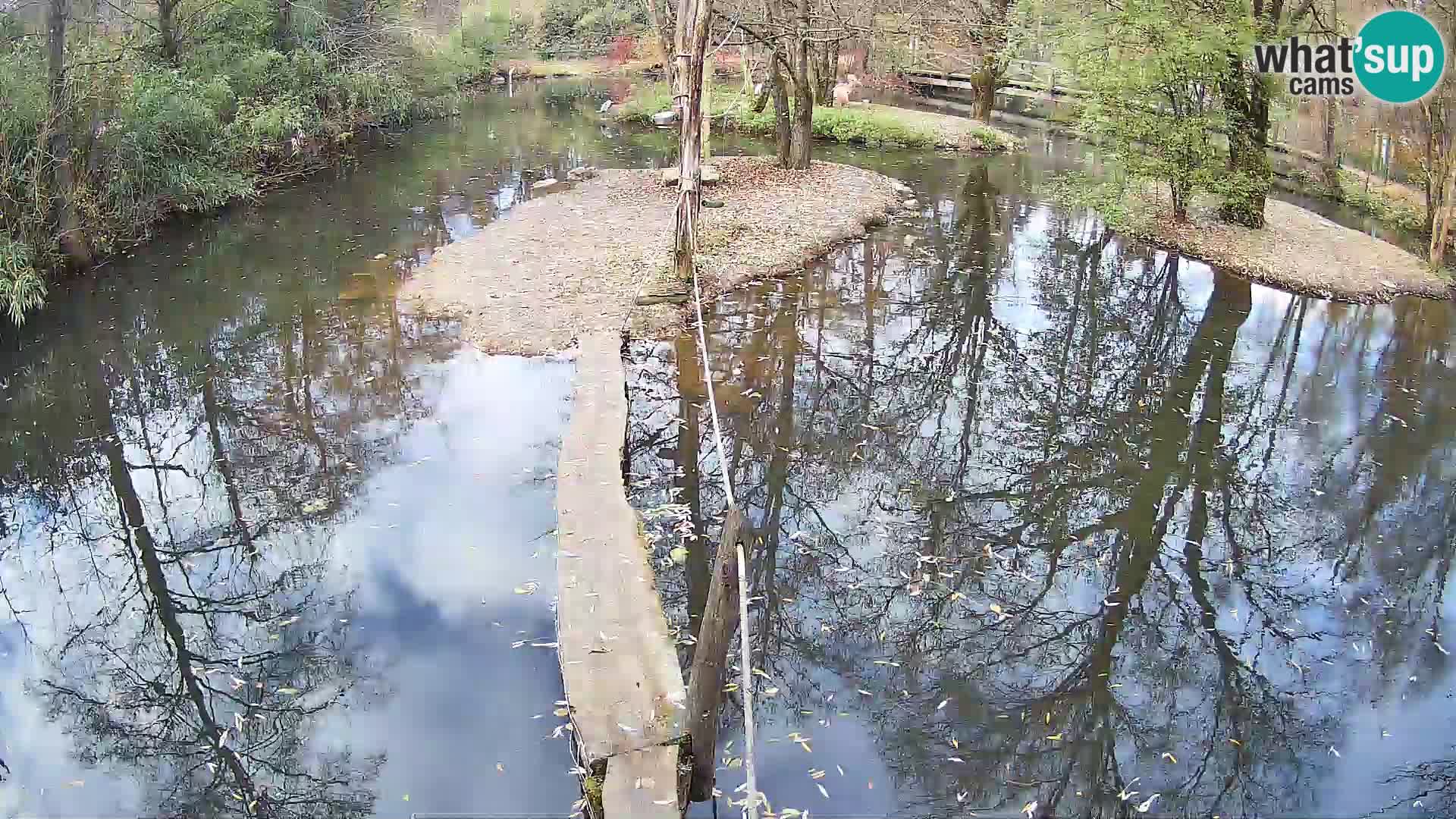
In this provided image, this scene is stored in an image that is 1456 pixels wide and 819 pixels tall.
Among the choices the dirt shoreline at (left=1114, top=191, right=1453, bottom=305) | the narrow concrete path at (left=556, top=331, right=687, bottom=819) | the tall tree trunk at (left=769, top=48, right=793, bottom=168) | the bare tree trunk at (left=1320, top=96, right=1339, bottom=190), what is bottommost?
the narrow concrete path at (left=556, top=331, right=687, bottom=819)

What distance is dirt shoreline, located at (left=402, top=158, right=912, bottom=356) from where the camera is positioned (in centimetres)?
1024

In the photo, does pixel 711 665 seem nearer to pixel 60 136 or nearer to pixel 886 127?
pixel 60 136

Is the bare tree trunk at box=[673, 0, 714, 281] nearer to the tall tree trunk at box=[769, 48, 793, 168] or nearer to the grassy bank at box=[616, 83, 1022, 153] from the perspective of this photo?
the tall tree trunk at box=[769, 48, 793, 168]

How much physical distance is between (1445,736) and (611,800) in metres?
4.21

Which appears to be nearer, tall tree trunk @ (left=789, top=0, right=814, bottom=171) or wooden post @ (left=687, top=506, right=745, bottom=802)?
wooden post @ (left=687, top=506, right=745, bottom=802)

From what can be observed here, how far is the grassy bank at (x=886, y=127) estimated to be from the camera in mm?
21234

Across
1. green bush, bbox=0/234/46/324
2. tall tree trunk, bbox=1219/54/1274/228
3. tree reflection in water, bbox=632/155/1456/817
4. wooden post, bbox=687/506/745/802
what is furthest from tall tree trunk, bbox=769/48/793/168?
wooden post, bbox=687/506/745/802

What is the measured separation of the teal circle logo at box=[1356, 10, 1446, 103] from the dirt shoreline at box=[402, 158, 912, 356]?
662cm

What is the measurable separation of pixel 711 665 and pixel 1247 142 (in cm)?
1204

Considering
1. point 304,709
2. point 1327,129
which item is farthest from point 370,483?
point 1327,129

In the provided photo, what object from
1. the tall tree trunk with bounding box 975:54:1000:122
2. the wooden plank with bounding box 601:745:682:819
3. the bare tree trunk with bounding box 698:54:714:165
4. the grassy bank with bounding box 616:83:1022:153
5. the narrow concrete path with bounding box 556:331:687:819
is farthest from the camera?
the tall tree trunk with bounding box 975:54:1000:122

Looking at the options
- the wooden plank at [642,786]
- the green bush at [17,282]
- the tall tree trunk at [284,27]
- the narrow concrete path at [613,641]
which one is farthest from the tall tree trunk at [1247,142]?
the tall tree trunk at [284,27]

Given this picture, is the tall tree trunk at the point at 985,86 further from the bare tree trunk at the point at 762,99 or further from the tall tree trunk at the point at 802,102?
the tall tree trunk at the point at 802,102

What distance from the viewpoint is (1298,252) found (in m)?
12.7
